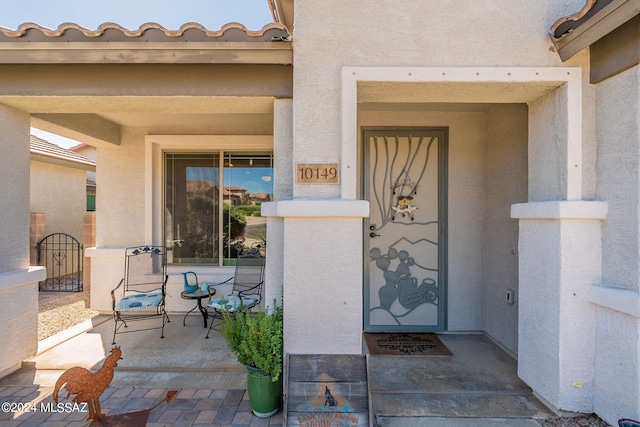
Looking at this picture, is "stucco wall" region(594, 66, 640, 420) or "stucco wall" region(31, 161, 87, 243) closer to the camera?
"stucco wall" region(594, 66, 640, 420)

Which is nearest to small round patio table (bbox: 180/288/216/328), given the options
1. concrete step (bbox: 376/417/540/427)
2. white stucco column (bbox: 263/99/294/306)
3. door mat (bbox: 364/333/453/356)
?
white stucco column (bbox: 263/99/294/306)

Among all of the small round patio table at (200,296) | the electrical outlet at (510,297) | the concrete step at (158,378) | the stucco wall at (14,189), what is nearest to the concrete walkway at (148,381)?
the concrete step at (158,378)

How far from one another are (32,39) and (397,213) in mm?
4350

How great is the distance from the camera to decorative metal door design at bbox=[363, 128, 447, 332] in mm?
4621

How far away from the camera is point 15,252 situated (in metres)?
3.61

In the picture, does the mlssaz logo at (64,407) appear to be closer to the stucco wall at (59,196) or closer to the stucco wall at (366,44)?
the stucco wall at (366,44)

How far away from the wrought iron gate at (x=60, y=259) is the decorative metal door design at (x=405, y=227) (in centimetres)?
728

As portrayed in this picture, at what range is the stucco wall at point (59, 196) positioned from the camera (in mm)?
9016

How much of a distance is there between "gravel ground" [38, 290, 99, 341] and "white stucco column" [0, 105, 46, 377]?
98cm

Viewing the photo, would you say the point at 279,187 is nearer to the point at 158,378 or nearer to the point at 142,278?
the point at 158,378

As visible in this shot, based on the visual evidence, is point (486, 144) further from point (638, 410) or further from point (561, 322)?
point (638, 410)

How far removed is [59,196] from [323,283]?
10384 mm

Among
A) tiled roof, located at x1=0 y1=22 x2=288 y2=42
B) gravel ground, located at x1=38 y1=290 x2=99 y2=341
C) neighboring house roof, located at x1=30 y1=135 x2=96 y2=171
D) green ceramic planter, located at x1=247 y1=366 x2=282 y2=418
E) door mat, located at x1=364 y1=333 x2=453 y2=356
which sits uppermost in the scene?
tiled roof, located at x1=0 y1=22 x2=288 y2=42

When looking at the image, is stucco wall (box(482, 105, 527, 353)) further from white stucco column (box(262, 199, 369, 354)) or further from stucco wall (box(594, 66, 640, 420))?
white stucco column (box(262, 199, 369, 354))
